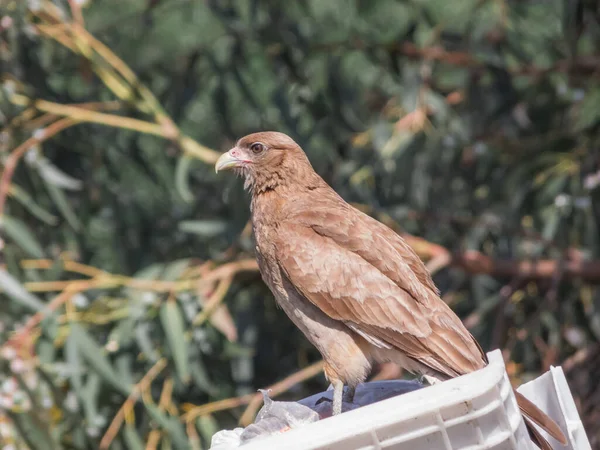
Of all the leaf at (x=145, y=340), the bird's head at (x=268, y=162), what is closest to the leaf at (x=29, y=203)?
the leaf at (x=145, y=340)

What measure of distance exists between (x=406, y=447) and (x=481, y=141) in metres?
4.13

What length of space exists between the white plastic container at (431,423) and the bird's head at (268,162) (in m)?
1.96

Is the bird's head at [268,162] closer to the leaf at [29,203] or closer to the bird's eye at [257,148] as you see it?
the bird's eye at [257,148]

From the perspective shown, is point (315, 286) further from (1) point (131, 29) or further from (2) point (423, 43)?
(1) point (131, 29)

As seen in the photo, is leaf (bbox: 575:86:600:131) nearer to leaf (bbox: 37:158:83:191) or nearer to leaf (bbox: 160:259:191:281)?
leaf (bbox: 160:259:191:281)

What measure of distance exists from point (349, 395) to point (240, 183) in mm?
2324

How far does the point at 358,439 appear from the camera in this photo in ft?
8.50

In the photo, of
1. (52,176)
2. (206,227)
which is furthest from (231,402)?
(52,176)

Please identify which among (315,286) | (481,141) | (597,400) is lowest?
(597,400)

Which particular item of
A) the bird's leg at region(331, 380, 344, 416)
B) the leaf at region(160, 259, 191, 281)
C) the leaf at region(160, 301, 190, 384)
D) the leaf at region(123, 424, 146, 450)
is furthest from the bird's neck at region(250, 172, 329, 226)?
the leaf at region(123, 424, 146, 450)

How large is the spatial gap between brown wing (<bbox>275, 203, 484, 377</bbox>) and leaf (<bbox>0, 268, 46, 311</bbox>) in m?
1.61

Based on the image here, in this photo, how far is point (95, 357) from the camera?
5.36 metres

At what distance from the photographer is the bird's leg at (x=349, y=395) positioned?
3707 millimetres

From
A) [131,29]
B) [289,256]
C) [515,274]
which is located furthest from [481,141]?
[289,256]
